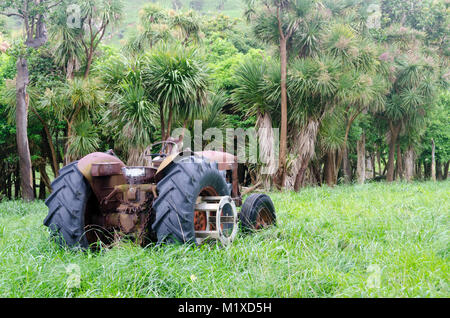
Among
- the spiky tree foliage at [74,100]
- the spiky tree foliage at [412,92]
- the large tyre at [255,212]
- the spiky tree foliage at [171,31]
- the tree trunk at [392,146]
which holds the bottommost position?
the large tyre at [255,212]

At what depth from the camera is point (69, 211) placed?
12.6ft

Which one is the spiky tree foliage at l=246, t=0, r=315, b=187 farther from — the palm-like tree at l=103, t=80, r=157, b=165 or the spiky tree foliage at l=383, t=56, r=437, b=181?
the spiky tree foliage at l=383, t=56, r=437, b=181

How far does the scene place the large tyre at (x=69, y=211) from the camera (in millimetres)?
3840

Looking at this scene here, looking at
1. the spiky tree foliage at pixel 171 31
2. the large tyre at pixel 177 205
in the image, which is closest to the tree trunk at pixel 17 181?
the spiky tree foliage at pixel 171 31

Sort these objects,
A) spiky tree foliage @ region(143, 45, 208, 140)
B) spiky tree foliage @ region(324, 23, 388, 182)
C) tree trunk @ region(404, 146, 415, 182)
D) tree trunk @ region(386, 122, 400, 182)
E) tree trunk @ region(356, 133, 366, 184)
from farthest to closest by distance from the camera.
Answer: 1. tree trunk @ region(404, 146, 415, 182)
2. tree trunk @ region(356, 133, 366, 184)
3. tree trunk @ region(386, 122, 400, 182)
4. spiky tree foliage @ region(324, 23, 388, 182)
5. spiky tree foliage @ region(143, 45, 208, 140)

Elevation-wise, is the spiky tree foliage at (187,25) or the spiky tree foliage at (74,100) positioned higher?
the spiky tree foliage at (187,25)

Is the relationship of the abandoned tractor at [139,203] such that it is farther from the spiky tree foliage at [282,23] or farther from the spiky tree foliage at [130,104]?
the spiky tree foliage at [282,23]

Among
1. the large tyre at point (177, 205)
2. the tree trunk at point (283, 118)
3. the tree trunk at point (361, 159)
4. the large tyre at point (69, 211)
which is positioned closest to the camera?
the large tyre at point (177, 205)

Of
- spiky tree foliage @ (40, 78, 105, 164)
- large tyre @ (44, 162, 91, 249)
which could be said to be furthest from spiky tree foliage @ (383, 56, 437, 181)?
large tyre @ (44, 162, 91, 249)

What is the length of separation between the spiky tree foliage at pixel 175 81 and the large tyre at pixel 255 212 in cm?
593

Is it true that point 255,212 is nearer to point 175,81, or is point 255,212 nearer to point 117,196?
point 117,196

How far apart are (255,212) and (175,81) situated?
6.52 m

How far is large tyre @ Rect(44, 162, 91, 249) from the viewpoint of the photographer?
3840 millimetres

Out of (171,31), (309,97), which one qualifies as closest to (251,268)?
(309,97)
